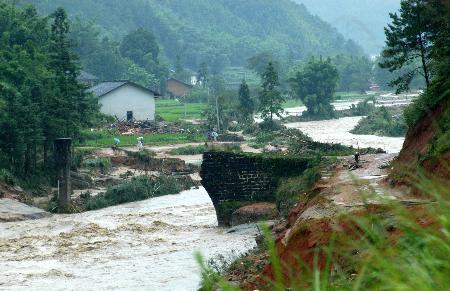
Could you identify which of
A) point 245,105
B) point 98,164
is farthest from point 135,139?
point 245,105

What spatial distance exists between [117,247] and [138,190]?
14.4m

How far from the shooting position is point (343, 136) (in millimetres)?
77938

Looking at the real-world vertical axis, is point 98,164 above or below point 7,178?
below

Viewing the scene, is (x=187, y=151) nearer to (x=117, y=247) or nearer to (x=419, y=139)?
(x=117, y=247)

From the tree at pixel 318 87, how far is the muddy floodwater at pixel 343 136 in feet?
7.25

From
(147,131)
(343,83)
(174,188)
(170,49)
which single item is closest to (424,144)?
(174,188)

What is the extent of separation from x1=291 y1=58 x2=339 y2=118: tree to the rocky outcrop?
65.5m

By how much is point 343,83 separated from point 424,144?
13238cm

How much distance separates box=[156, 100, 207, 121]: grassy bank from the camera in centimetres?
9819

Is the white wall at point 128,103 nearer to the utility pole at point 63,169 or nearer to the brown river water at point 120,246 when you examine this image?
the brown river water at point 120,246

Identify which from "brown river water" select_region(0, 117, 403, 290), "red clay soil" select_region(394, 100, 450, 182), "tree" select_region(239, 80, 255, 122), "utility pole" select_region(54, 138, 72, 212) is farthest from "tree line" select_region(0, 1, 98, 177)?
"tree" select_region(239, 80, 255, 122)

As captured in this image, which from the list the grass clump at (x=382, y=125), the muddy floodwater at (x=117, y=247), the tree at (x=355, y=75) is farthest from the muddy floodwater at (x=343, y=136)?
the tree at (x=355, y=75)

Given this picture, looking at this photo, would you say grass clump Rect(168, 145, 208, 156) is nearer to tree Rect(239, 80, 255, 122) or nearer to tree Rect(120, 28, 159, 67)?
tree Rect(239, 80, 255, 122)

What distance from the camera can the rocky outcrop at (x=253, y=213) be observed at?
33406mm
